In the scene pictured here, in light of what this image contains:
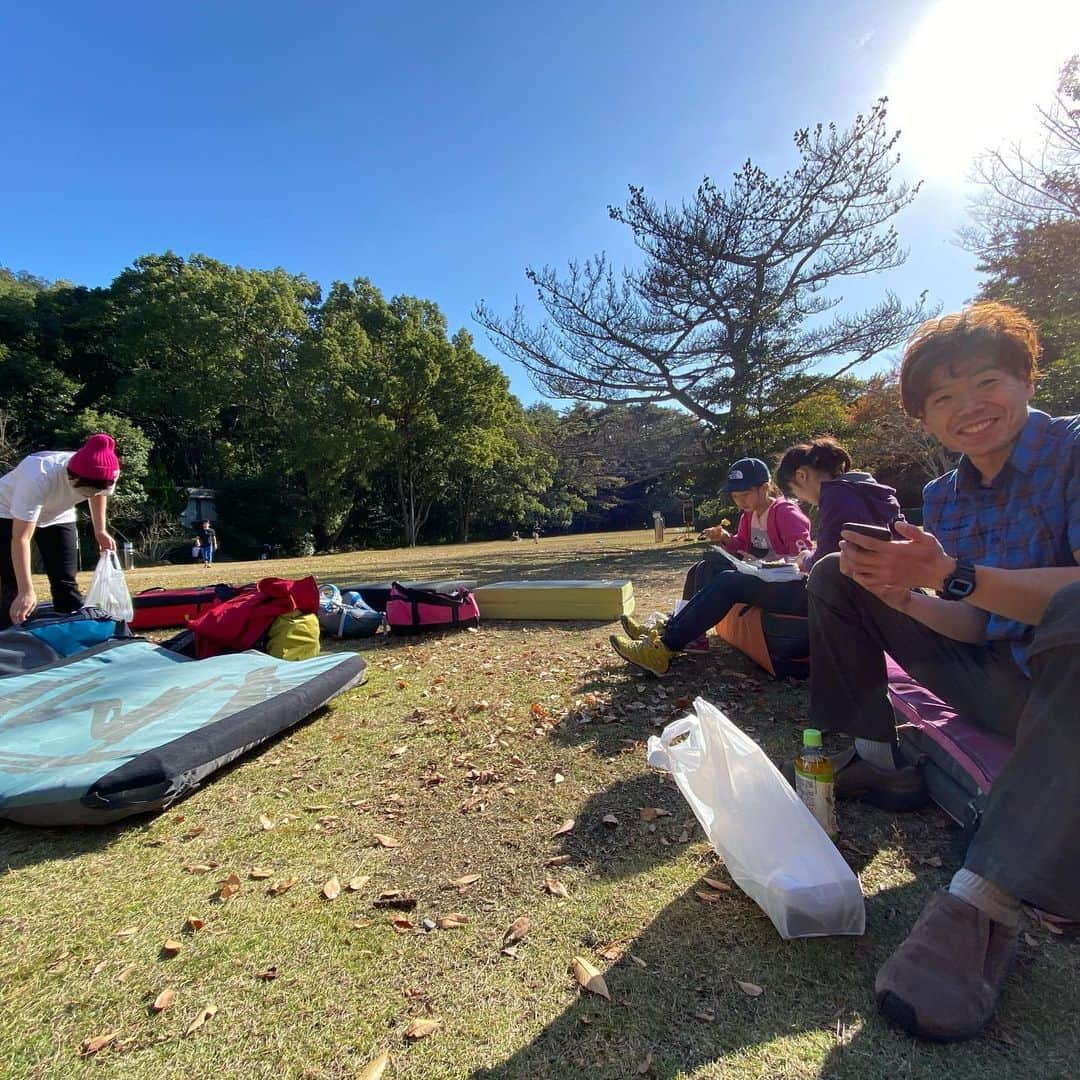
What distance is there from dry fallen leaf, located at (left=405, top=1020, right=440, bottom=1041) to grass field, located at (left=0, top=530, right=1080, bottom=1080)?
1cm

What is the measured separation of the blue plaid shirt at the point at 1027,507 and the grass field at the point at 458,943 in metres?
0.82

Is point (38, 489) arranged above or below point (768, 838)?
above

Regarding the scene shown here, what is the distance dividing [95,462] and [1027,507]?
4.73 m

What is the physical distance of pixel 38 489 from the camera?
3.74m

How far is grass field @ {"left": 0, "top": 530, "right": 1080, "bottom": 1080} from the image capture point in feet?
3.87

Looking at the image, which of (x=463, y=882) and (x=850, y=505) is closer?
(x=463, y=882)

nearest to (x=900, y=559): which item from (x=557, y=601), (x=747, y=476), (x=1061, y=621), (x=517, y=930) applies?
(x=1061, y=621)

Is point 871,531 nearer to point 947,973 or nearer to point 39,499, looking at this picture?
point 947,973

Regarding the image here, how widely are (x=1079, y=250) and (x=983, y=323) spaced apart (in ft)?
56.4

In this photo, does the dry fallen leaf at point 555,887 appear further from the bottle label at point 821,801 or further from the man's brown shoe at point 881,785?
the man's brown shoe at point 881,785

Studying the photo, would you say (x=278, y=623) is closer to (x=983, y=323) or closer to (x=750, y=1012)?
(x=750, y=1012)

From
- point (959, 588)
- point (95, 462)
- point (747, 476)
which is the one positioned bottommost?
point (959, 588)

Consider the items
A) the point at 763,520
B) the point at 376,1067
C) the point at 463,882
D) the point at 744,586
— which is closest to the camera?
the point at 376,1067

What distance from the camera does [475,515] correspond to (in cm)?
3572
